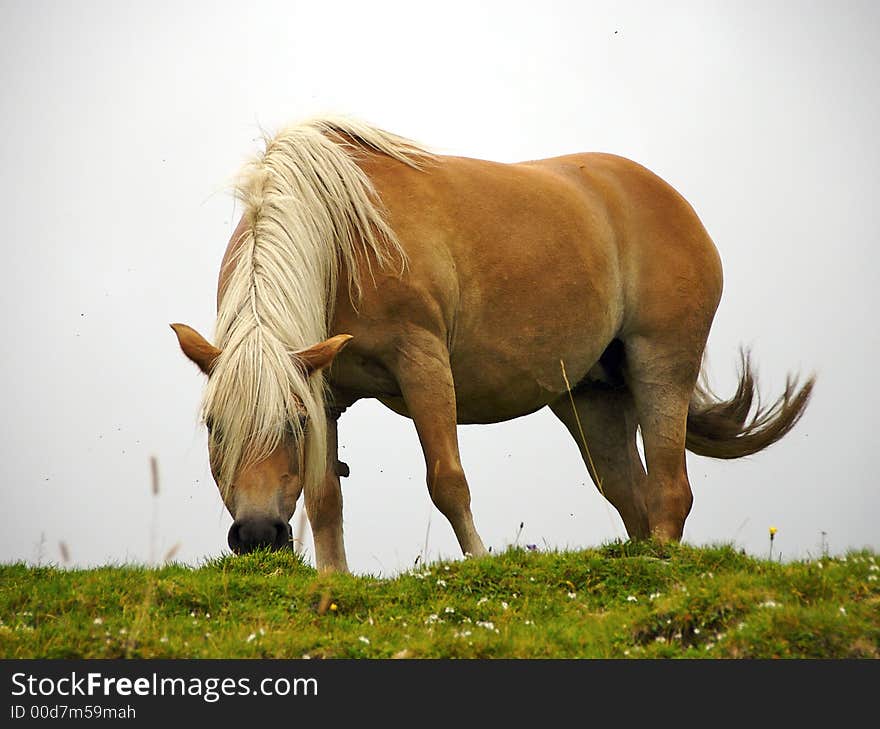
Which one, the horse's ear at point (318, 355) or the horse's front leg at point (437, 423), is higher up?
the horse's ear at point (318, 355)

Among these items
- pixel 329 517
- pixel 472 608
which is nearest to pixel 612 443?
pixel 329 517

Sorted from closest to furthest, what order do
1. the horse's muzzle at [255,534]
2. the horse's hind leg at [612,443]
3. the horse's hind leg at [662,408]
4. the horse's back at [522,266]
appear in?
the horse's muzzle at [255,534]
the horse's back at [522,266]
the horse's hind leg at [662,408]
the horse's hind leg at [612,443]

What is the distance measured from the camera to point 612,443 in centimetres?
1040

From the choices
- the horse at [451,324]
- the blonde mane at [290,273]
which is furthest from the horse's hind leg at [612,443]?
the blonde mane at [290,273]

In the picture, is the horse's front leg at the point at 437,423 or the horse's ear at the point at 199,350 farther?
the horse's front leg at the point at 437,423

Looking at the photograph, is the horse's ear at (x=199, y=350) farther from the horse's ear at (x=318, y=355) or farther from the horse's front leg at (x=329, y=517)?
the horse's front leg at (x=329, y=517)

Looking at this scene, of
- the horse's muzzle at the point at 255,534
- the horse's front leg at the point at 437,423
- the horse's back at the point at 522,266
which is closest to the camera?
the horse's muzzle at the point at 255,534

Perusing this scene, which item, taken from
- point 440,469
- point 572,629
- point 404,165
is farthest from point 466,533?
point 404,165

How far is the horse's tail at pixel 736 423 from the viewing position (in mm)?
10289

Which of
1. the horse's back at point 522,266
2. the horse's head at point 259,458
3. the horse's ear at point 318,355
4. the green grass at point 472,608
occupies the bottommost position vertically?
the green grass at point 472,608

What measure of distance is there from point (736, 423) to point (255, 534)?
5257 millimetres

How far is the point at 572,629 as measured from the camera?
573cm

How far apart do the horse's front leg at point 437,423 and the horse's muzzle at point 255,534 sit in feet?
4.43

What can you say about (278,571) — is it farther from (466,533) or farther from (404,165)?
(404,165)
